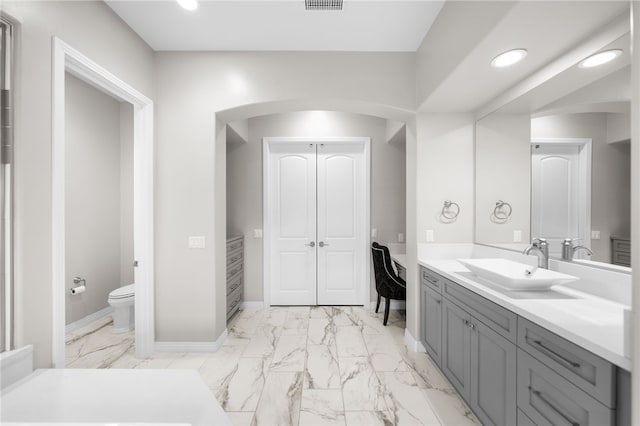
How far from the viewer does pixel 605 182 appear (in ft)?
5.10

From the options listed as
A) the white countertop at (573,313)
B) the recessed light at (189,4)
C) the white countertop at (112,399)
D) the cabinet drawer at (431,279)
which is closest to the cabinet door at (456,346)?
the cabinet drawer at (431,279)

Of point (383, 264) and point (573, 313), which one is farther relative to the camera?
point (383, 264)

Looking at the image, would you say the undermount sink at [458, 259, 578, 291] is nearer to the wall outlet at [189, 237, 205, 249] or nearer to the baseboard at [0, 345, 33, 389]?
the wall outlet at [189, 237, 205, 249]

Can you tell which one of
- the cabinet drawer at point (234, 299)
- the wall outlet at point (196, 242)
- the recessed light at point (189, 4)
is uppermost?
the recessed light at point (189, 4)

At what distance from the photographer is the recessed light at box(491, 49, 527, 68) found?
1764mm

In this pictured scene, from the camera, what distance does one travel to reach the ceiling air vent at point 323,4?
2100mm

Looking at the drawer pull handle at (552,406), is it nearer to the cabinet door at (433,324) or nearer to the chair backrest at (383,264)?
the cabinet door at (433,324)

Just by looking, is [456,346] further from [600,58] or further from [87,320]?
[87,320]

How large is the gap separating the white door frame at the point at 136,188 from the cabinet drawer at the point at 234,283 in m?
0.92

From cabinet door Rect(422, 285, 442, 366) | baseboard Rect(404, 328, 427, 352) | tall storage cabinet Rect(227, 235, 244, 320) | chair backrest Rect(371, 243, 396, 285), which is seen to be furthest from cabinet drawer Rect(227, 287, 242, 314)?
cabinet door Rect(422, 285, 442, 366)

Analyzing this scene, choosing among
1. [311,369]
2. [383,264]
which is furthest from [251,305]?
[383,264]

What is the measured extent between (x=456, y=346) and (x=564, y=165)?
1396 millimetres

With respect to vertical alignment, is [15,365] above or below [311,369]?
A: above

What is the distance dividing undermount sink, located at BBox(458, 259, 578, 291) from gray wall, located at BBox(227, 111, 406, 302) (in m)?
1.99
